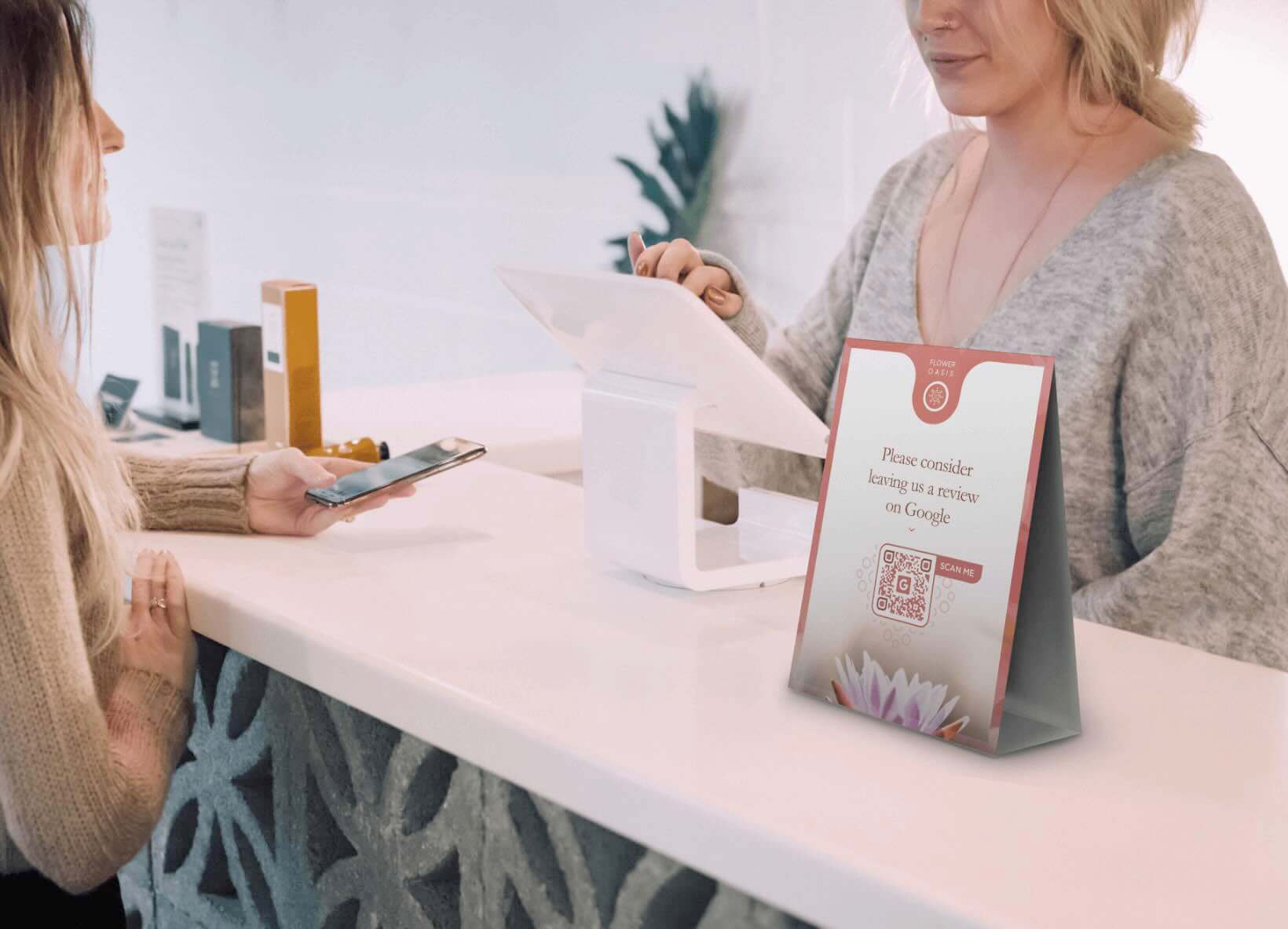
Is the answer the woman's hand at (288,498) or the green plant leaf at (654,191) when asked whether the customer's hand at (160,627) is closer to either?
the woman's hand at (288,498)

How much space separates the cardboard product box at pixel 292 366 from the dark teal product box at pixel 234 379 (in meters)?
0.07

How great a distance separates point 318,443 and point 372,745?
1023 mm

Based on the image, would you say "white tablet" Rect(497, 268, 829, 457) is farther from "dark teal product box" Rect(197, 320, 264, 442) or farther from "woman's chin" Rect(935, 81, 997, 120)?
"dark teal product box" Rect(197, 320, 264, 442)

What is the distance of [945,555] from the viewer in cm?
99

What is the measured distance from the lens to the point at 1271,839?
0.83 meters

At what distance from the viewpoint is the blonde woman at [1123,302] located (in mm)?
1465

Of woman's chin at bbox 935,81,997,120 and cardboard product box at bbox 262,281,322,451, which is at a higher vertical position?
woman's chin at bbox 935,81,997,120

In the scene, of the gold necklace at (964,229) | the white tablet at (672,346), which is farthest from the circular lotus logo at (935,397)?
the gold necklace at (964,229)

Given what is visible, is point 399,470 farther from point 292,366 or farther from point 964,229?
point 964,229

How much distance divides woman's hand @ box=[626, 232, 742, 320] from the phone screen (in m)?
0.29

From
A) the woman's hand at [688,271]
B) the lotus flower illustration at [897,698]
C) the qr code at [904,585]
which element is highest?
the woman's hand at [688,271]

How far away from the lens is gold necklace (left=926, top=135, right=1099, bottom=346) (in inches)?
68.3

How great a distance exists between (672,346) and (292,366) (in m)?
1.09

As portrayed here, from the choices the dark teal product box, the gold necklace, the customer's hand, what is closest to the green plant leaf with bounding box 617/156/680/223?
the dark teal product box
